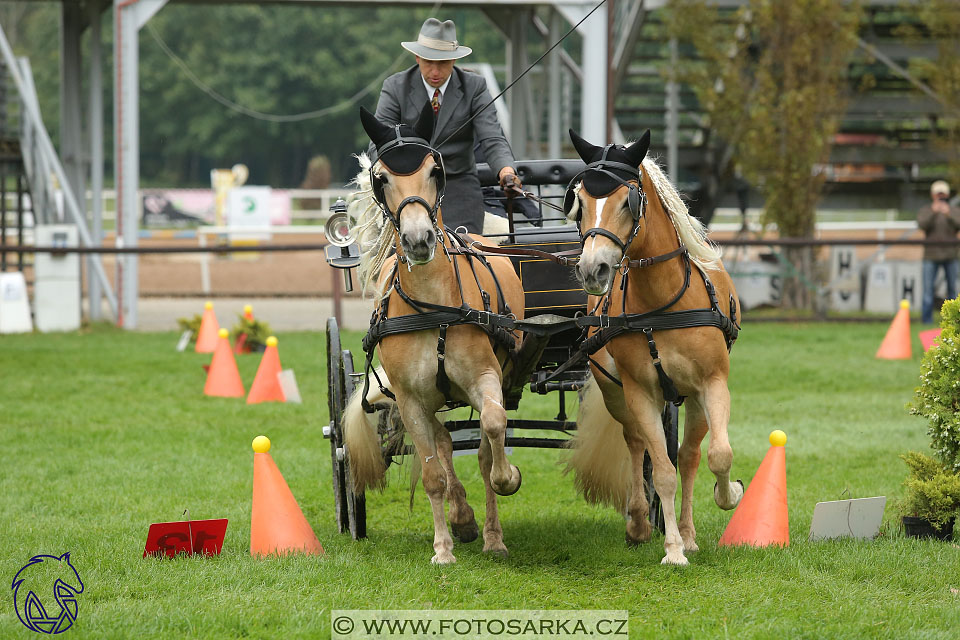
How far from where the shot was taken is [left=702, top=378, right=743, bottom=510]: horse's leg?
4.93 metres

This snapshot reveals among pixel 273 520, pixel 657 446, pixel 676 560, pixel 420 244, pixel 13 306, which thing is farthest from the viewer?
pixel 13 306

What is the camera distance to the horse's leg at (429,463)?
17.0ft

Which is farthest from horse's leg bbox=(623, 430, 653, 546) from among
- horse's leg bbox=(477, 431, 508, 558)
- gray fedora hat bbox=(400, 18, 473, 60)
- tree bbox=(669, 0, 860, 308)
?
tree bbox=(669, 0, 860, 308)

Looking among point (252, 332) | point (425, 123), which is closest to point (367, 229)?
point (425, 123)

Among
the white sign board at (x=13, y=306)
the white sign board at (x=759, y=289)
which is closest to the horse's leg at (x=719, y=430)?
the white sign board at (x=13, y=306)

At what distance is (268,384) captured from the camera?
1041 cm

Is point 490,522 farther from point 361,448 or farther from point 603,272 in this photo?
point 603,272

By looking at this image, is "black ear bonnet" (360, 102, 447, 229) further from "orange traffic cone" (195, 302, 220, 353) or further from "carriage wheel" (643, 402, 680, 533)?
"orange traffic cone" (195, 302, 220, 353)

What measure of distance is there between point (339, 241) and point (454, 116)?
3.07ft

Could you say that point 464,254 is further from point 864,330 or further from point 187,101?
point 187,101

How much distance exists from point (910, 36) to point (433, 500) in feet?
51.0

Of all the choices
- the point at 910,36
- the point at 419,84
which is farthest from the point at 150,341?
the point at 910,36

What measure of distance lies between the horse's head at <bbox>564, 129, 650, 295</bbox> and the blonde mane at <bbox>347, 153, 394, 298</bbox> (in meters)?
1.12

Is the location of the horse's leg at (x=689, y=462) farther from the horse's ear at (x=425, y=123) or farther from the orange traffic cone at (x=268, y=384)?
the orange traffic cone at (x=268, y=384)
